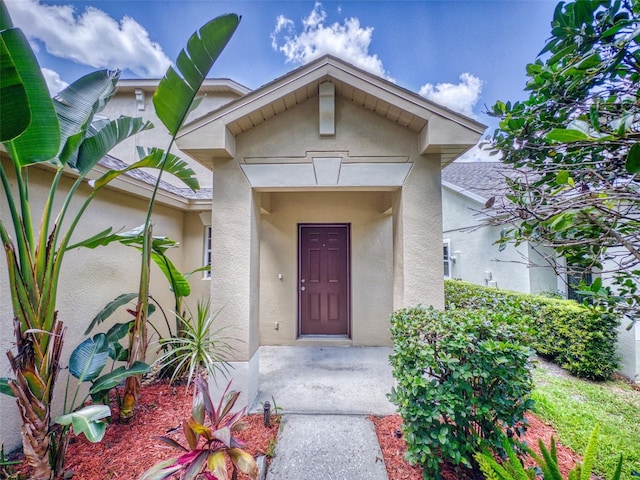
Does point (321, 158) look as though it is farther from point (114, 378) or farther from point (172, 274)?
point (114, 378)

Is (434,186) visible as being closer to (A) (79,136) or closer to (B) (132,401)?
(A) (79,136)

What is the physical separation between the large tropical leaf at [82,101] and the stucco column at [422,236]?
3.98 metres

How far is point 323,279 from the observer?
656 centimetres

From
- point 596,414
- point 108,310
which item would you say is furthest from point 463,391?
point 108,310

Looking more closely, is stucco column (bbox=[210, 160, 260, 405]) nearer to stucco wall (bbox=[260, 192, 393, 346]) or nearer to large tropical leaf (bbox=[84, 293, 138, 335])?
large tropical leaf (bbox=[84, 293, 138, 335])

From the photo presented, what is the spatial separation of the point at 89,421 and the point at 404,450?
3.20 m

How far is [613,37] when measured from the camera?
2.07m

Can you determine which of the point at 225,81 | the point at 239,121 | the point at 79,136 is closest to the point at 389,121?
the point at 239,121

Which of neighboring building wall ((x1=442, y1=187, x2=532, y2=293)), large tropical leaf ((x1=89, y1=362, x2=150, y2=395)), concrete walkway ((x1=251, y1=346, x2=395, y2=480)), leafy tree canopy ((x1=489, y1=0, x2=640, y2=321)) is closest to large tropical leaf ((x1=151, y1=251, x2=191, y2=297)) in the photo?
large tropical leaf ((x1=89, y1=362, x2=150, y2=395))

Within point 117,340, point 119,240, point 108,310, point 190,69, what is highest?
point 190,69

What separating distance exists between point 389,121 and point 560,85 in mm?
1959

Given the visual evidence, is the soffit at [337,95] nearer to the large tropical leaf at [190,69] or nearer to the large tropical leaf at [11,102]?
the large tropical leaf at [190,69]

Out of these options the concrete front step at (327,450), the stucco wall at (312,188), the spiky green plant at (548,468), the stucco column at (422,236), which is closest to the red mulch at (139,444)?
the concrete front step at (327,450)

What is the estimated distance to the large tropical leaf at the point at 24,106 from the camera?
1797mm
